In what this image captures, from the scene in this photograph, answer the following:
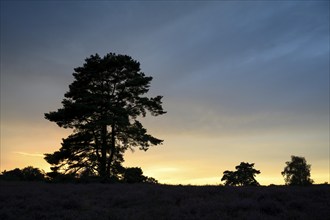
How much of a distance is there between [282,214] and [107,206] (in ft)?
24.1

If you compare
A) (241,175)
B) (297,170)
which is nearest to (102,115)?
(241,175)

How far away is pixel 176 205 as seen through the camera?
48.6 ft

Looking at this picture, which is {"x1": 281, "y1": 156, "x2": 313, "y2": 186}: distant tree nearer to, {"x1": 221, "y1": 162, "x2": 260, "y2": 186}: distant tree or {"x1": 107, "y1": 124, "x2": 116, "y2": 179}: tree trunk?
{"x1": 221, "y1": 162, "x2": 260, "y2": 186}: distant tree


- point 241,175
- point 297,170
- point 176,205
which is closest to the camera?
point 176,205

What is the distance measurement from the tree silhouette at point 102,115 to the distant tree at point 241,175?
2472 cm

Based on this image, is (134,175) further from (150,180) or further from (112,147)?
(112,147)

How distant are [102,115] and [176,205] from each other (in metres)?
20.3

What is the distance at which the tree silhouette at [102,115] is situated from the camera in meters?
33.7

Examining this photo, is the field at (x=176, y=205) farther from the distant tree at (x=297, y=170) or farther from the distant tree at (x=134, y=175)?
the distant tree at (x=297, y=170)

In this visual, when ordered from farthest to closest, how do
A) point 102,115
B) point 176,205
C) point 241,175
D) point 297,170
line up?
point 297,170, point 241,175, point 102,115, point 176,205

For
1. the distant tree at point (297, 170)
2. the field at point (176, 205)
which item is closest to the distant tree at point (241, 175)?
the distant tree at point (297, 170)

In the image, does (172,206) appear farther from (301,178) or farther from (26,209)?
(301,178)

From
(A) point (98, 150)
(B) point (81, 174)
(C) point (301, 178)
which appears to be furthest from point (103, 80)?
(C) point (301, 178)

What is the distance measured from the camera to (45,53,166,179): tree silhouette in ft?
110
